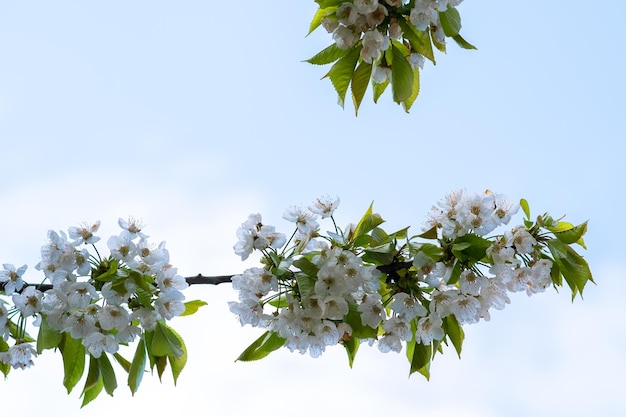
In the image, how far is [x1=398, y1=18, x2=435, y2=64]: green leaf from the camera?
1.96 meters

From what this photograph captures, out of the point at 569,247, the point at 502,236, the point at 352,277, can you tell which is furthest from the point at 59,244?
the point at 569,247

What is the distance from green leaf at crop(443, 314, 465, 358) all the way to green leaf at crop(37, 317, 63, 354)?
3.57 feet

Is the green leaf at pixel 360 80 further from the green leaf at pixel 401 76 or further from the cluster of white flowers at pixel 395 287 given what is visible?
the cluster of white flowers at pixel 395 287

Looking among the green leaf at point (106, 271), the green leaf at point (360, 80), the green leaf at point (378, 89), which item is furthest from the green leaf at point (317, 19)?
the green leaf at point (106, 271)

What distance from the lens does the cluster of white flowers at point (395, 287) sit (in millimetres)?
1928

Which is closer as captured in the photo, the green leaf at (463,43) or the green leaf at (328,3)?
the green leaf at (328,3)

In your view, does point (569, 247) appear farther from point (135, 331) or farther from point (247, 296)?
point (135, 331)

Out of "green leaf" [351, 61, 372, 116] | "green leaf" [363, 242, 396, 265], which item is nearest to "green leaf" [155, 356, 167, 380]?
"green leaf" [363, 242, 396, 265]

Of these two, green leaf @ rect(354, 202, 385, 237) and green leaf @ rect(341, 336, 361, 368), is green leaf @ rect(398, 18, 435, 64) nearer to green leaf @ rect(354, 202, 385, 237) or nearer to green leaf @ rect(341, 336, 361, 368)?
green leaf @ rect(354, 202, 385, 237)

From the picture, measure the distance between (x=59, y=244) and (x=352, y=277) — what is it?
0.80 m

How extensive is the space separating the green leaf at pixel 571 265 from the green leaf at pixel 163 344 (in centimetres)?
106

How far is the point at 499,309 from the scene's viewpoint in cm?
203

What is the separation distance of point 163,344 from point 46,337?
1.04ft

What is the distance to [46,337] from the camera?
2031 millimetres
